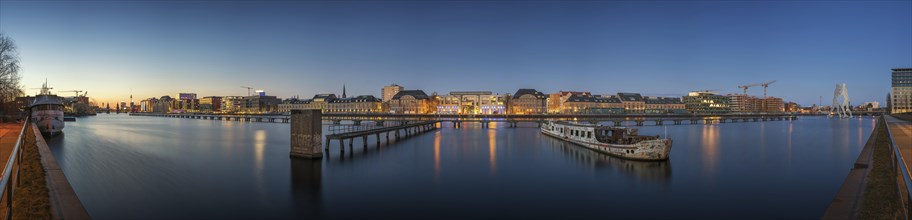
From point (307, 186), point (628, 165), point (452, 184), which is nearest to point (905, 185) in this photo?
point (452, 184)

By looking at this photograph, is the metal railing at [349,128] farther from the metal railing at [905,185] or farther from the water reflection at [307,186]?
the metal railing at [905,185]

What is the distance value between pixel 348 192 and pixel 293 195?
273 cm

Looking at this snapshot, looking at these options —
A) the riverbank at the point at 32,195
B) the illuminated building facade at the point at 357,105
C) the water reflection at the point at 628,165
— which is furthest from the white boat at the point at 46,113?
the illuminated building facade at the point at 357,105

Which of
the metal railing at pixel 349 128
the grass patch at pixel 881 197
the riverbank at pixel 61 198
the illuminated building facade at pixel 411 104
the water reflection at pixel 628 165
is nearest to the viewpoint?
the grass patch at pixel 881 197

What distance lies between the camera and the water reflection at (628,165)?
1078 inches

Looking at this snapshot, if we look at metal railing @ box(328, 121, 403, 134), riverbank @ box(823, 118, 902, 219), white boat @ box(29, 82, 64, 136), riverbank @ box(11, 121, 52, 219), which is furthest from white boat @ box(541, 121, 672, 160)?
white boat @ box(29, 82, 64, 136)

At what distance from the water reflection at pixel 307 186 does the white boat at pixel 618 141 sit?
22.9 meters

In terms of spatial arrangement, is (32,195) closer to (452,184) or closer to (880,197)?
(452,184)

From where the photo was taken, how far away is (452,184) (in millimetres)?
25688

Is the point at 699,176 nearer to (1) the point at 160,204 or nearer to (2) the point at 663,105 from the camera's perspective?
(1) the point at 160,204

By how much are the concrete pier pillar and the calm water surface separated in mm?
751

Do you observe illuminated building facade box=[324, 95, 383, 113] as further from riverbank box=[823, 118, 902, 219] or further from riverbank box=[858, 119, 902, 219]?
riverbank box=[858, 119, 902, 219]

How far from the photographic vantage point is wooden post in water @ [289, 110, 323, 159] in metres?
29.9

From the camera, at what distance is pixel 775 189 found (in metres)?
24.2
